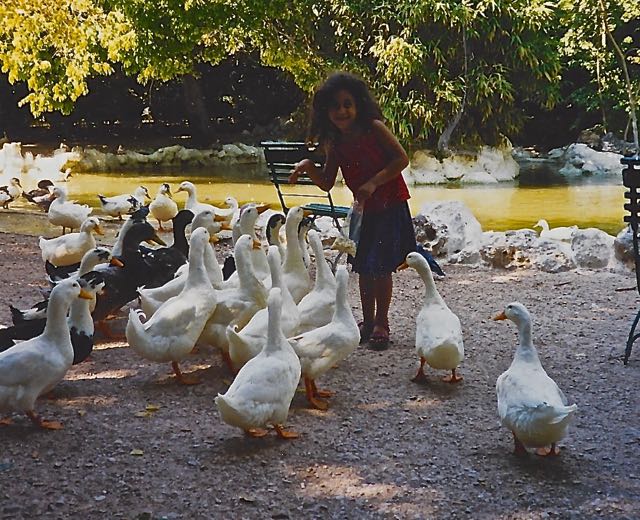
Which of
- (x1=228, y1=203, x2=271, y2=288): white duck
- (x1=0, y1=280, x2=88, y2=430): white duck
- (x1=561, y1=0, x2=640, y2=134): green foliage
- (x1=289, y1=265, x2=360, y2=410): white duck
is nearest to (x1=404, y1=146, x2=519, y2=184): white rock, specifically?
(x1=561, y1=0, x2=640, y2=134): green foliage

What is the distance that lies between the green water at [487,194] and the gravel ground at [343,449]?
6.04 m

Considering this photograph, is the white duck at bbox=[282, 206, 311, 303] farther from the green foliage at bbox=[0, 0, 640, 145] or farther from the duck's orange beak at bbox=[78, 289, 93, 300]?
the green foliage at bbox=[0, 0, 640, 145]

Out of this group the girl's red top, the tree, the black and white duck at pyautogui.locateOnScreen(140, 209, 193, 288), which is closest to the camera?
the girl's red top

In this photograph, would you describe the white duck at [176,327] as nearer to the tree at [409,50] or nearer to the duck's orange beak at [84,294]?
the duck's orange beak at [84,294]

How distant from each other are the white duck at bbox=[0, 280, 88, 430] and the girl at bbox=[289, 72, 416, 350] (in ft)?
6.06

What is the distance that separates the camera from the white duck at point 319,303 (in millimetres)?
4770

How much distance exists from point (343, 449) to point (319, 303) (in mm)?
1339

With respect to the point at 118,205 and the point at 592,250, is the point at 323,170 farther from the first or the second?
the point at 118,205

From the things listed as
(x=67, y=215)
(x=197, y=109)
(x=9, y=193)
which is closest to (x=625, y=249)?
(x=67, y=215)

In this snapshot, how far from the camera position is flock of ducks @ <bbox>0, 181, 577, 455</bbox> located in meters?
3.51

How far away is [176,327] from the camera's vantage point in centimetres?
434

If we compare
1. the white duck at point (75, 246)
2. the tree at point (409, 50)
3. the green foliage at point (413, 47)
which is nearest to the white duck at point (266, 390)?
the white duck at point (75, 246)

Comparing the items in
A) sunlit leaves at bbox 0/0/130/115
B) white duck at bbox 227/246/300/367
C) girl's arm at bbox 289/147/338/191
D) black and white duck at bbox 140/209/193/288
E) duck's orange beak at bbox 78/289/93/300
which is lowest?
white duck at bbox 227/246/300/367

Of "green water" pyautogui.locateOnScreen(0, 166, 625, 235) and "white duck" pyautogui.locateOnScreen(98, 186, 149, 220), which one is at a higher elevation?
"white duck" pyautogui.locateOnScreen(98, 186, 149, 220)
